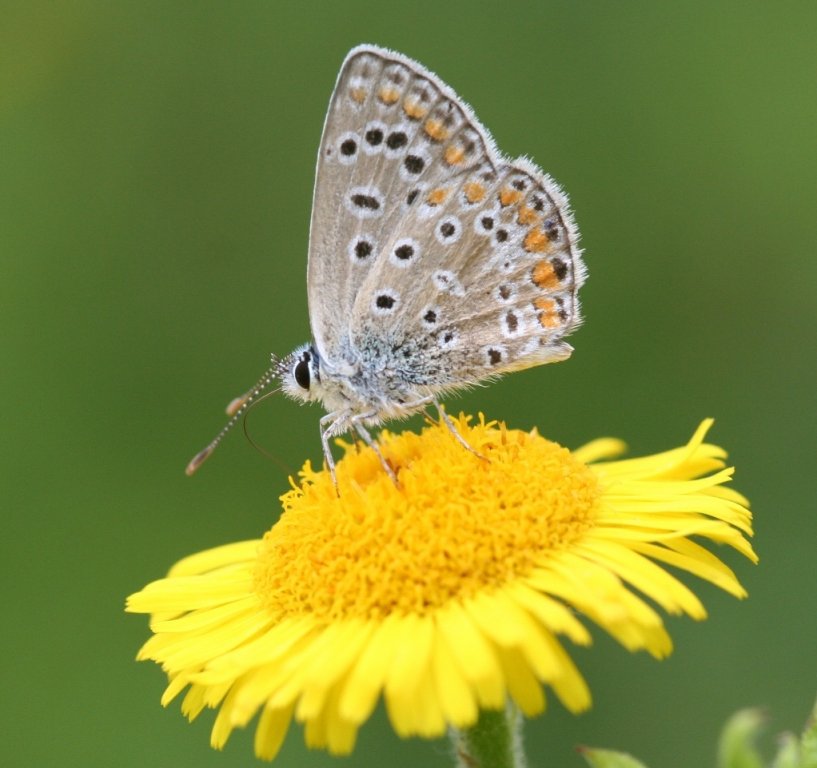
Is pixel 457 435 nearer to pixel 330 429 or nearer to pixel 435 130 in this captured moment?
pixel 330 429

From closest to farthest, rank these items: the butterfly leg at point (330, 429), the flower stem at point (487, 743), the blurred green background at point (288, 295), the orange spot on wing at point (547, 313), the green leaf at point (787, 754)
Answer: the green leaf at point (787, 754) < the flower stem at point (487, 743) < the butterfly leg at point (330, 429) < the orange spot on wing at point (547, 313) < the blurred green background at point (288, 295)

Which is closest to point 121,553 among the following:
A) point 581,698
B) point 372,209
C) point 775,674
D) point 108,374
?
point 108,374

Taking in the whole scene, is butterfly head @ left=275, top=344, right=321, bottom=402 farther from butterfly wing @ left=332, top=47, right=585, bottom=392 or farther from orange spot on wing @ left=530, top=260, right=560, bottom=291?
orange spot on wing @ left=530, top=260, right=560, bottom=291

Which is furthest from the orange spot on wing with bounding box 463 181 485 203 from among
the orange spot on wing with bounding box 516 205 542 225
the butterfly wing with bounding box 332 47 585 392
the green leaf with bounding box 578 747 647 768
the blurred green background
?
the blurred green background

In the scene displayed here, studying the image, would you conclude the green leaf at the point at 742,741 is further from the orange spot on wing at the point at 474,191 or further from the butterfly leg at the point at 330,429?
the orange spot on wing at the point at 474,191

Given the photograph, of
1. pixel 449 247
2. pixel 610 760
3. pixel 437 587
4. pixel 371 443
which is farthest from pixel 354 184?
pixel 610 760

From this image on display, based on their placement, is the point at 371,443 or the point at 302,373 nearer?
the point at 371,443

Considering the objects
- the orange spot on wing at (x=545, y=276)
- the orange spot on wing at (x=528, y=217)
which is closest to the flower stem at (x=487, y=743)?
the orange spot on wing at (x=545, y=276)
